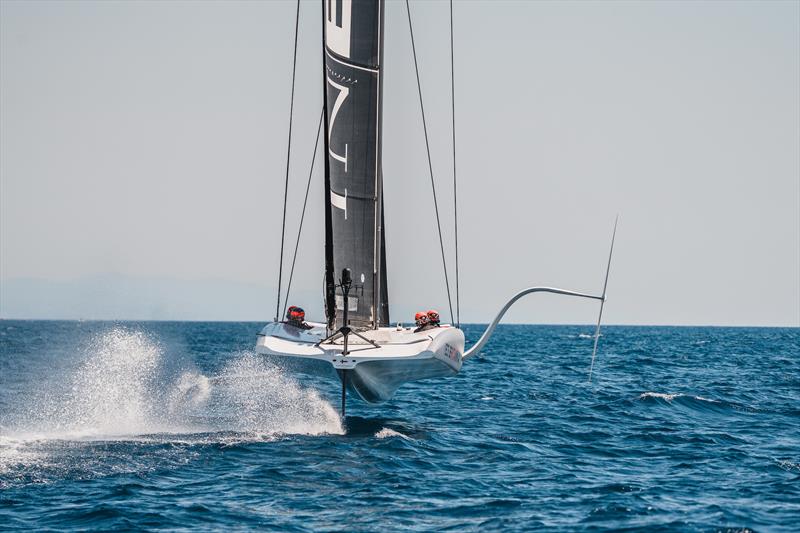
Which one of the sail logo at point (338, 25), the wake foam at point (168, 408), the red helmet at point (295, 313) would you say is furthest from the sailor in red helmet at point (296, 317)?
the sail logo at point (338, 25)

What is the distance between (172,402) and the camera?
26.5 m

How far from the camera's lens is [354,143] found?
19.2 m

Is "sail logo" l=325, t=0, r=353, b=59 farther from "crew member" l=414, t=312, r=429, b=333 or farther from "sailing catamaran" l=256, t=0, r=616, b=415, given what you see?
"crew member" l=414, t=312, r=429, b=333

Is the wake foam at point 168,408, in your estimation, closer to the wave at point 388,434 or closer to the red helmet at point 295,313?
the wave at point 388,434

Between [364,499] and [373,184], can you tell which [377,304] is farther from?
[364,499]

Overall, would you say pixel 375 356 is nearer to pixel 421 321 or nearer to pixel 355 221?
pixel 421 321

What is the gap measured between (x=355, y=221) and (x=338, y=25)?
391cm

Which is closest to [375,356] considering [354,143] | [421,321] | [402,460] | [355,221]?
[402,460]

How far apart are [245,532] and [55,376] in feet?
96.4

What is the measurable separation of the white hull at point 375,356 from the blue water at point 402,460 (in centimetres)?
131

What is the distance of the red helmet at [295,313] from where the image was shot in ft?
65.4

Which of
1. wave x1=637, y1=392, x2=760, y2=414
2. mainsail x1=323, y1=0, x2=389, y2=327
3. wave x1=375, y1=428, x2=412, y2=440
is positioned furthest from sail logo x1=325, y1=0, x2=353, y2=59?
wave x1=637, y1=392, x2=760, y2=414

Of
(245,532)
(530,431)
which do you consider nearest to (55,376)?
(530,431)

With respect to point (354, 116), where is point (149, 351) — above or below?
below
